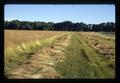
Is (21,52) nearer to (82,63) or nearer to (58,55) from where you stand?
(58,55)

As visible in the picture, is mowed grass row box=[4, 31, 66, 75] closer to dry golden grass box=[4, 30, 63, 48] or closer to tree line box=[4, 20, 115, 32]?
dry golden grass box=[4, 30, 63, 48]

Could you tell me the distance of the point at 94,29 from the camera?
1118 cm

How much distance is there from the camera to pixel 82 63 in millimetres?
11195

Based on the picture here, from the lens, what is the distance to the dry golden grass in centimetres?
1106

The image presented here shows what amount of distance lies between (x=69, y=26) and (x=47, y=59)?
61 cm

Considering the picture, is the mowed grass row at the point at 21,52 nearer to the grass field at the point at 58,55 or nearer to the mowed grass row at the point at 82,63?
the grass field at the point at 58,55

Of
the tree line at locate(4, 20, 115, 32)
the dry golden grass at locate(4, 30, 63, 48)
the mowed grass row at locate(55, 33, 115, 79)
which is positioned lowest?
the mowed grass row at locate(55, 33, 115, 79)

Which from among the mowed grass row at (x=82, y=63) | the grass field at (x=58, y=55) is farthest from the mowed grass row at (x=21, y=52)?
the mowed grass row at (x=82, y=63)

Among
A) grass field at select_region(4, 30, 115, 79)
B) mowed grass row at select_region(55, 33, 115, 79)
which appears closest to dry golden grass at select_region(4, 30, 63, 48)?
grass field at select_region(4, 30, 115, 79)

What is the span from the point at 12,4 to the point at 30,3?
28 cm

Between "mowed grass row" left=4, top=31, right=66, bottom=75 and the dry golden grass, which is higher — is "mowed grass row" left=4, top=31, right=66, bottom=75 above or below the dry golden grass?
below
